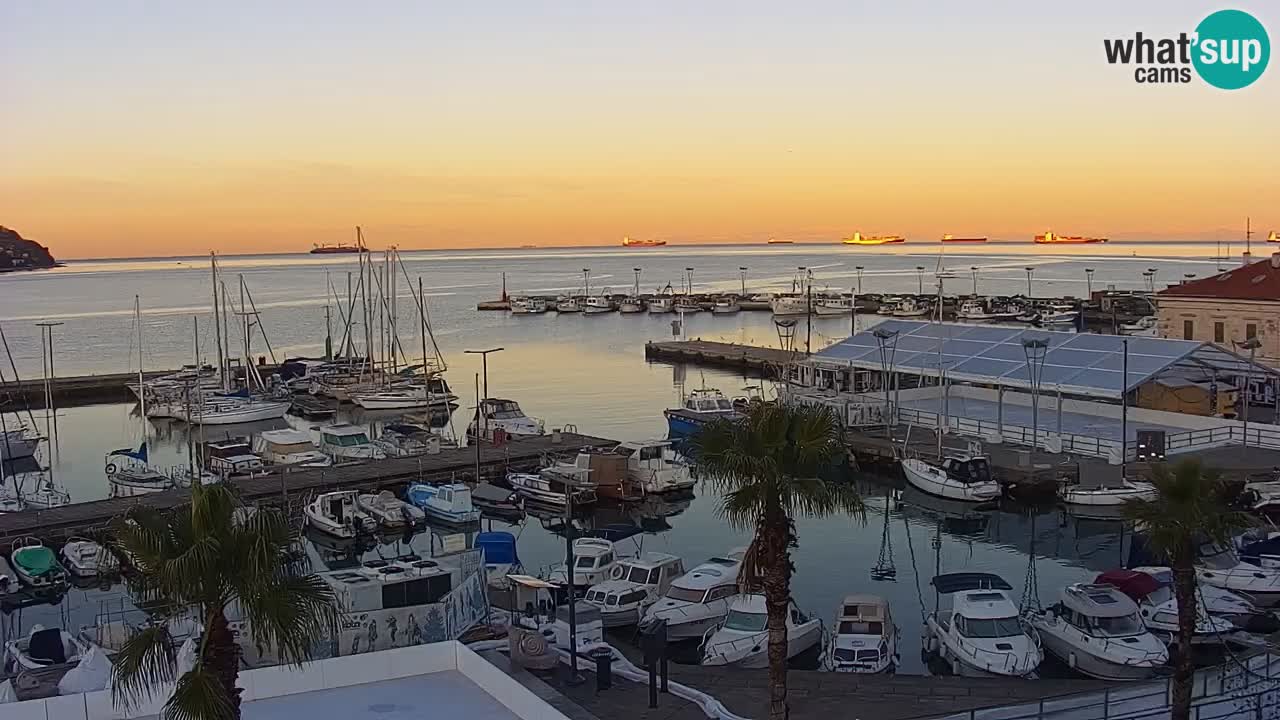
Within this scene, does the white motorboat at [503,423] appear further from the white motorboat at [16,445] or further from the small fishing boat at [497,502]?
the white motorboat at [16,445]

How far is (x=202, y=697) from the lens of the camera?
30.6ft

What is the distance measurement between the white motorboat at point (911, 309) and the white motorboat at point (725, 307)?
19313 mm

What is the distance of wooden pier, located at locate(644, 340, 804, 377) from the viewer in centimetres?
7681

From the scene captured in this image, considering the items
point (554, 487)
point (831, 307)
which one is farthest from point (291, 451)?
point (831, 307)

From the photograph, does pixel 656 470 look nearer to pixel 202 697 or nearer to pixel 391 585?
pixel 391 585

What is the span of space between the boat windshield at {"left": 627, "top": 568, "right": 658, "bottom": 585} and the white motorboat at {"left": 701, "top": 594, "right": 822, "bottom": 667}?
3.10 meters

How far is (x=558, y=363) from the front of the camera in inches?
3482

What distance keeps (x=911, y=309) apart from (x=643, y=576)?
97203 mm

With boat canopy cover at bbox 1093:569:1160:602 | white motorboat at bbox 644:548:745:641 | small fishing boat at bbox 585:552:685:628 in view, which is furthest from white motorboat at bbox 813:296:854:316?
boat canopy cover at bbox 1093:569:1160:602

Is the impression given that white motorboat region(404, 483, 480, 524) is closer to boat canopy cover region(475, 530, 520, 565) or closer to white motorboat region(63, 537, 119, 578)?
boat canopy cover region(475, 530, 520, 565)

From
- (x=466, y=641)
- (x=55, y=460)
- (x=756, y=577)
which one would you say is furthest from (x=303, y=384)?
(x=756, y=577)

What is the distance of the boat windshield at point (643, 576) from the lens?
26.7 metres

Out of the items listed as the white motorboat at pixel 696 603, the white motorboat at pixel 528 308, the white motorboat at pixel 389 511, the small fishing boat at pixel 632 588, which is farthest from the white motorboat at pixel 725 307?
the white motorboat at pixel 696 603

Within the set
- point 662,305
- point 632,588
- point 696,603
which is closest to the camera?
point 696,603
